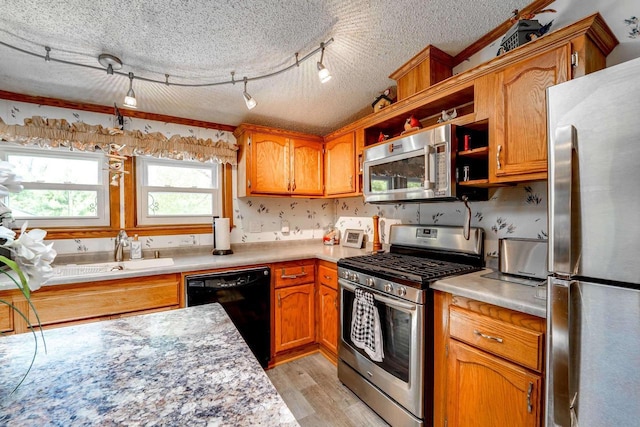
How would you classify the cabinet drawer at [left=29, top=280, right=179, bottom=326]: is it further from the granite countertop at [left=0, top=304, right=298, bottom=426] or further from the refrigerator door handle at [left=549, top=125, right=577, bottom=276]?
the refrigerator door handle at [left=549, top=125, right=577, bottom=276]

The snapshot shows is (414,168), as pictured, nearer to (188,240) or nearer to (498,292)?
(498,292)

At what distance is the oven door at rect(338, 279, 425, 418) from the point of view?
4.95 ft

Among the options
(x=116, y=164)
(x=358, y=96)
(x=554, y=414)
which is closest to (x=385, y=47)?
(x=358, y=96)

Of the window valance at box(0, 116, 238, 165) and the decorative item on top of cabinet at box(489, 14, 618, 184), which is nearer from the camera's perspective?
the decorative item on top of cabinet at box(489, 14, 618, 184)

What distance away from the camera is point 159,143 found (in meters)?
2.50

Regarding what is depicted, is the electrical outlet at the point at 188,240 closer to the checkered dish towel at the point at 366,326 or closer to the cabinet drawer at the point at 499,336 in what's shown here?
the checkered dish towel at the point at 366,326

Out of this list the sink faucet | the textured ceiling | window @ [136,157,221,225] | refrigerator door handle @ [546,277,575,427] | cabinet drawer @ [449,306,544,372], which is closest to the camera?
refrigerator door handle @ [546,277,575,427]

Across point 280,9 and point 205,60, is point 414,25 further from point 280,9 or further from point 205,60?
point 205,60

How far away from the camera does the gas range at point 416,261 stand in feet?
5.14

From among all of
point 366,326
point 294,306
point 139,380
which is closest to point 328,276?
point 294,306

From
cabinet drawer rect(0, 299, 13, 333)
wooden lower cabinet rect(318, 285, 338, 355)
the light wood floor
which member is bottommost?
the light wood floor

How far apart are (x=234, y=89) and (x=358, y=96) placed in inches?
40.8

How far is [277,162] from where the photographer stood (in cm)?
277

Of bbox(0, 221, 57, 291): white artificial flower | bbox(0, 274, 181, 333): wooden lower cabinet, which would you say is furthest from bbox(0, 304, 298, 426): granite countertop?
bbox(0, 274, 181, 333): wooden lower cabinet
